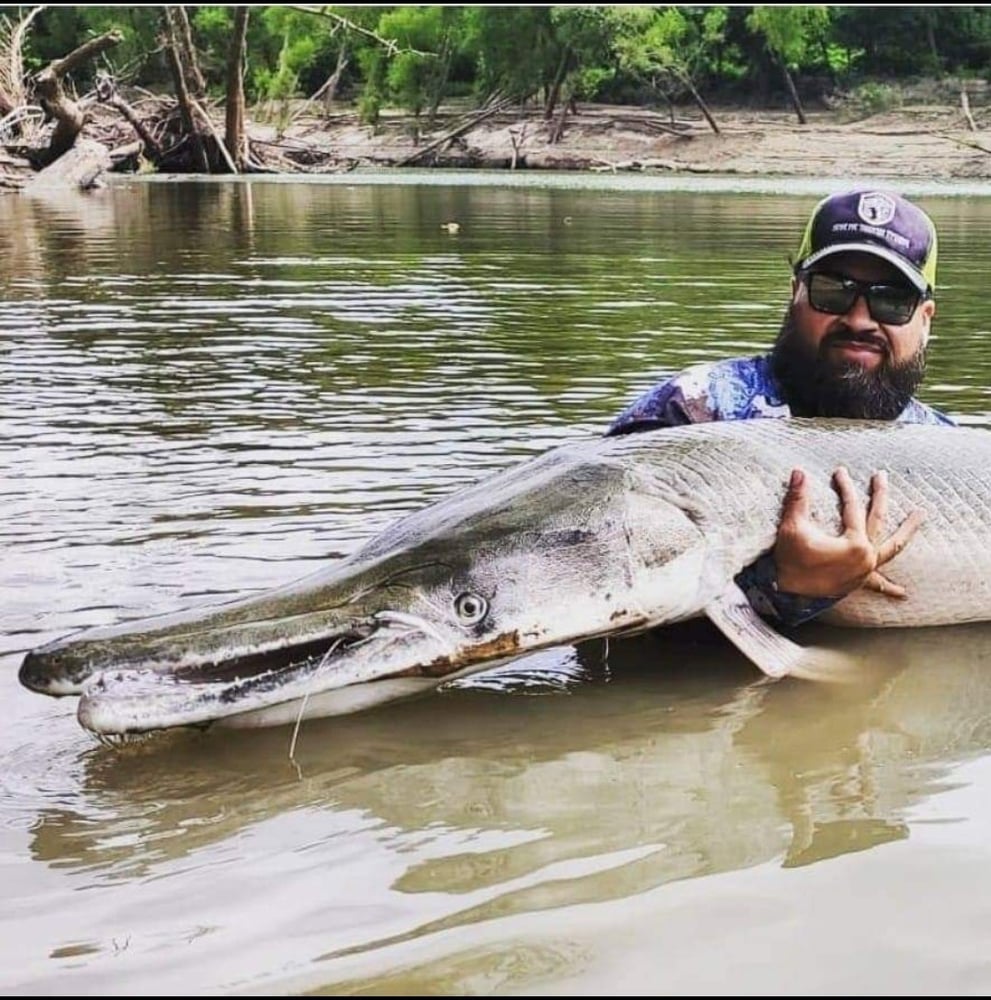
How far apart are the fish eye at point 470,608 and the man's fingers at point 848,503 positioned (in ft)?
3.20

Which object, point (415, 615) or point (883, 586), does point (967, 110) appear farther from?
point (415, 615)

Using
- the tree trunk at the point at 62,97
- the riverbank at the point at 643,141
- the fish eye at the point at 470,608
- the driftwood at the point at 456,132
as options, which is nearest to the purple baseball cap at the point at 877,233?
the fish eye at the point at 470,608

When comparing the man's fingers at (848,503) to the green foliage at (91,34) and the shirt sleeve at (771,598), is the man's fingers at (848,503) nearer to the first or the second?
the shirt sleeve at (771,598)

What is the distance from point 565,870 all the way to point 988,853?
0.80 meters

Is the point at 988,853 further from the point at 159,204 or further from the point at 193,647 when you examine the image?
the point at 159,204

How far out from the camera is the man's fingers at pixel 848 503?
3713 millimetres

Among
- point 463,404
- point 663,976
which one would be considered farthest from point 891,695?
point 463,404

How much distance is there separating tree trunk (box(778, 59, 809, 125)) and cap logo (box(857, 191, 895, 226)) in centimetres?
5052

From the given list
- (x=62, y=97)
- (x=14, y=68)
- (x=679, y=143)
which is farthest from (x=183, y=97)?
(x=679, y=143)

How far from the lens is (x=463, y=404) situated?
7742 mm

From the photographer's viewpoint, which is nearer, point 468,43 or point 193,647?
point 193,647

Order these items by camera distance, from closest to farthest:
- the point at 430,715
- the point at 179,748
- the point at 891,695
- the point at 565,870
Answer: the point at 565,870
the point at 179,748
the point at 430,715
the point at 891,695

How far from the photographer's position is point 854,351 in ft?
13.7

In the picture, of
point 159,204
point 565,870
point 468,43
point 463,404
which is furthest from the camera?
point 468,43
